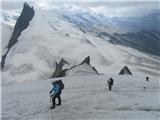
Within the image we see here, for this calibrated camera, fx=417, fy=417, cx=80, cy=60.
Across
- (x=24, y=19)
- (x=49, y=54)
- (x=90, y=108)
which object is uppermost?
(x=24, y=19)

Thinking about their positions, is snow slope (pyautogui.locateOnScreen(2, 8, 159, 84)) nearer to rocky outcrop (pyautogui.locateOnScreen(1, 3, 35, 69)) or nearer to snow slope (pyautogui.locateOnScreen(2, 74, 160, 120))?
rocky outcrop (pyautogui.locateOnScreen(1, 3, 35, 69))

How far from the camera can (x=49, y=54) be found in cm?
13400

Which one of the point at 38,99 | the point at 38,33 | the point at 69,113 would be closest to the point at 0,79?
the point at 38,33

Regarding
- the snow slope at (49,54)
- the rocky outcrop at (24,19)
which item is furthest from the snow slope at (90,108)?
the rocky outcrop at (24,19)

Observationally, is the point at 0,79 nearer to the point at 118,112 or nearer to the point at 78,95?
the point at 78,95

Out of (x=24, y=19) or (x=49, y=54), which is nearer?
(x=49, y=54)

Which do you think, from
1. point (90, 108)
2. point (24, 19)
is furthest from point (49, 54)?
point (90, 108)

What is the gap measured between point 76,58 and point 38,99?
103 meters

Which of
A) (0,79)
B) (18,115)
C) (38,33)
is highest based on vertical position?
(38,33)

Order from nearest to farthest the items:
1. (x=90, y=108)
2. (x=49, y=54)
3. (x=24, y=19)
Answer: (x=90, y=108), (x=49, y=54), (x=24, y=19)

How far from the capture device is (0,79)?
105 m

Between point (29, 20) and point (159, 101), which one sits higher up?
point (29, 20)

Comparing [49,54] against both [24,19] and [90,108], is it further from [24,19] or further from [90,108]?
[90,108]

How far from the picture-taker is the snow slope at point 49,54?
381ft
